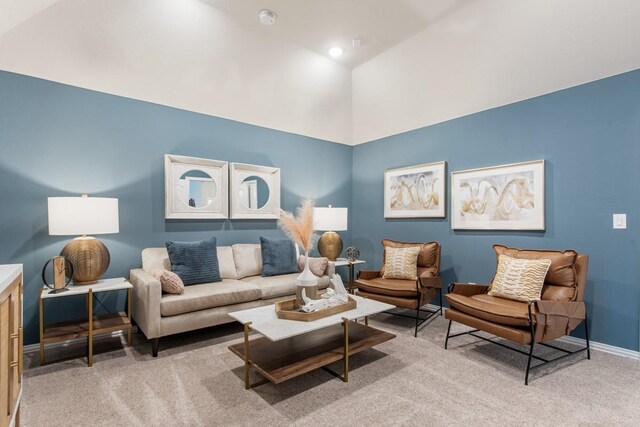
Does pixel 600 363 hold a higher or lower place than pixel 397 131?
lower

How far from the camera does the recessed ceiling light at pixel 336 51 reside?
14.4 feet

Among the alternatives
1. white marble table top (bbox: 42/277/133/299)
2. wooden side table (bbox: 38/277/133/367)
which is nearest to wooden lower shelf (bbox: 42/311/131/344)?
wooden side table (bbox: 38/277/133/367)

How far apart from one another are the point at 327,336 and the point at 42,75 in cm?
341

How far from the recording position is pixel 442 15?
3693mm

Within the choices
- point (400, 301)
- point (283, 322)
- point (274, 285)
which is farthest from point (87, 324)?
point (400, 301)

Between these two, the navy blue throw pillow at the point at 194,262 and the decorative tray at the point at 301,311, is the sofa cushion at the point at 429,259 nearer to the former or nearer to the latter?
the decorative tray at the point at 301,311

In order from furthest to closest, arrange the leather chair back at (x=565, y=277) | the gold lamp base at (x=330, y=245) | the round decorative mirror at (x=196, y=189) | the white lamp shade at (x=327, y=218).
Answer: the gold lamp base at (x=330, y=245) → the white lamp shade at (x=327, y=218) → the round decorative mirror at (x=196, y=189) → the leather chair back at (x=565, y=277)

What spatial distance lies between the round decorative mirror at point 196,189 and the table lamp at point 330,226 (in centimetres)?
134

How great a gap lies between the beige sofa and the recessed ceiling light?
2.86 m

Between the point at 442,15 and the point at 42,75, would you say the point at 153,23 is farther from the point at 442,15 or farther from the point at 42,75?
the point at 442,15

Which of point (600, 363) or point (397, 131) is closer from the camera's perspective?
point (600, 363)

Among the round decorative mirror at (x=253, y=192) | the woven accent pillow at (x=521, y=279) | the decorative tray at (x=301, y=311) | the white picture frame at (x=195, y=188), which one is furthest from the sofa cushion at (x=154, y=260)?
the woven accent pillow at (x=521, y=279)

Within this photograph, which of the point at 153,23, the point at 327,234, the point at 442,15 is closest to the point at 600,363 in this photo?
the point at 327,234

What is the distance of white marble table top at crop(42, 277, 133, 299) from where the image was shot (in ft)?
8.46
